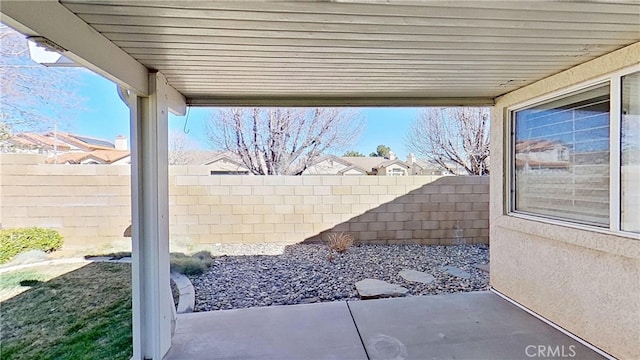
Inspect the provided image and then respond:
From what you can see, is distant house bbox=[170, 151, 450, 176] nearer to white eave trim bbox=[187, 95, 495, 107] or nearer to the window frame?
white eave trim bbox=[187, 95, 495, 107]

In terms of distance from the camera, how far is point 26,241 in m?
4.88

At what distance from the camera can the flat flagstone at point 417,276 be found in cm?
502

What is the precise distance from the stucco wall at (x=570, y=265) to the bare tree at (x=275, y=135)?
7150mm

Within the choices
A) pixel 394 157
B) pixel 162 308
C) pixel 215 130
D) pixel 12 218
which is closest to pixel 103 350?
pixel 162 308

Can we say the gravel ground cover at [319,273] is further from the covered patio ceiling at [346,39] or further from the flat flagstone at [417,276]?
the covered patio ceiling at [346,39]

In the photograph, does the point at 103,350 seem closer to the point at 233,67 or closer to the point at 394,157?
the point at 233,67

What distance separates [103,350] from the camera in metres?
2.94

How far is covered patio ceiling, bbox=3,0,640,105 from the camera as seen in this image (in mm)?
1753

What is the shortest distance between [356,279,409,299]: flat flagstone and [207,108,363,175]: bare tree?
6538mm

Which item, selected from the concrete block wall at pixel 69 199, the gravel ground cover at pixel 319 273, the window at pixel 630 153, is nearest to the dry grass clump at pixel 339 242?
the gravel ground cover at pixel 319 273

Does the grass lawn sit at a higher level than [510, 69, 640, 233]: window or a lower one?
lower

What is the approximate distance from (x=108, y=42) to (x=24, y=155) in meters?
Result: 3.64

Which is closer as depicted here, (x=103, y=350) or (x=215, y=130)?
(x=103, y=350)

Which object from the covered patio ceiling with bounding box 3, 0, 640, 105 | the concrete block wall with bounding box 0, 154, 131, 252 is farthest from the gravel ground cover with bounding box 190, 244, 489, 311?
the covered patio ceiling with bounding box 3, 0, 640, 105
